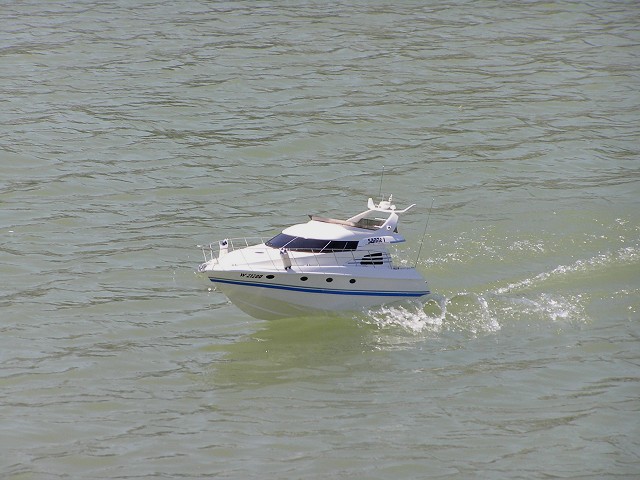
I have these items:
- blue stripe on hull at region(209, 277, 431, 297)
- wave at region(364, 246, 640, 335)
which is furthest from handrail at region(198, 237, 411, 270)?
wave at region(364, 246, 640, 335)

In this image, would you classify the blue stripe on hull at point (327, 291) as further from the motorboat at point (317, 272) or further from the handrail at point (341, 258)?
the handrail at point (341, 258)

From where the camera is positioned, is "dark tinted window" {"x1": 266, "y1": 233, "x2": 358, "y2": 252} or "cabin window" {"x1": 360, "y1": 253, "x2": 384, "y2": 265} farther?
"cabin window" {"x1": 360, "y1": 253, "x2": 384, "y2": 265}

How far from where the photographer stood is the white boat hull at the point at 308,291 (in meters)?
26.4

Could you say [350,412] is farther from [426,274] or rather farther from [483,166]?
[483,166]

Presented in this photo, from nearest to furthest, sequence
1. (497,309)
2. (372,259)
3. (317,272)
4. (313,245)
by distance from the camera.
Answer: (317,272), (313,245), (372,259), (497,309)

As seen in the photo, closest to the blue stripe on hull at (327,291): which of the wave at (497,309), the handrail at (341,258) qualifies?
the wave at (497,309)

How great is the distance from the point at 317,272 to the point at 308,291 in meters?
0.49

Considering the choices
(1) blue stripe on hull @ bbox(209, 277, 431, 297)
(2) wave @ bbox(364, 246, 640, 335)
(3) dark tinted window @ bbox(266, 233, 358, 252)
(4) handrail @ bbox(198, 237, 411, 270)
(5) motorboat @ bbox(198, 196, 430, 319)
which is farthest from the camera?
(2) wave @ bbox(364, 246, 640, 335)

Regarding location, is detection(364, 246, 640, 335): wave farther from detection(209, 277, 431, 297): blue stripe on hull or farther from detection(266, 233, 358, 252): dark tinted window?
detection(266, 233, 358, 252): dark tinted window

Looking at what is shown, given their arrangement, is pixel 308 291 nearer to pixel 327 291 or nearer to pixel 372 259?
pixel 327 291

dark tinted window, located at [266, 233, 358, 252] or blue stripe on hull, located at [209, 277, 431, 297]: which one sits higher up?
dark tinted window, located at [266, 233, 358, 252]

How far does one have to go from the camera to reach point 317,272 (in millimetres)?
26781

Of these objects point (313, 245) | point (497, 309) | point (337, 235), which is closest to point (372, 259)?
point (337, 235)

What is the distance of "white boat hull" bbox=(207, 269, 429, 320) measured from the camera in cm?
2639
